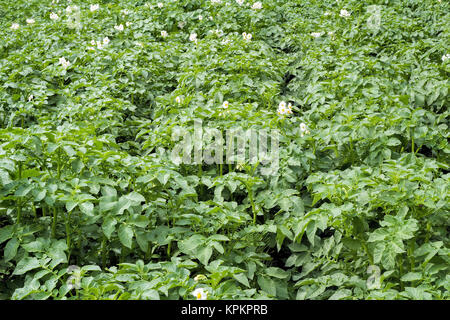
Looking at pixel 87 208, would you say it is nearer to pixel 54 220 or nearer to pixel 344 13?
pixel 54 220

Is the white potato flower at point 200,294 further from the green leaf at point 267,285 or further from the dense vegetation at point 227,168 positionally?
the green leaf at point 267,285

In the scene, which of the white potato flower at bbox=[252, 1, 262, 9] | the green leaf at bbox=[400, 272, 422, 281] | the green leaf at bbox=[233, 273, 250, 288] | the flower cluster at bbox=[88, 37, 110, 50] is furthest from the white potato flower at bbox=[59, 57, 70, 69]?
the green leaf at bbox=[400, 272, 422, 281]

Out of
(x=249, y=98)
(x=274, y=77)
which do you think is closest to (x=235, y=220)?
(x=249, y=98)

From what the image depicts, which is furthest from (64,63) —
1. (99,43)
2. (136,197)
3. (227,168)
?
(136,197)

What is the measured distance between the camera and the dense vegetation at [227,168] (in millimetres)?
2109

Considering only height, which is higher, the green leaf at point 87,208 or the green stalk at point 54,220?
the green leaf at point 87,208

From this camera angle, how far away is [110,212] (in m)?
2.21

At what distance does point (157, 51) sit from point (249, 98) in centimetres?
124

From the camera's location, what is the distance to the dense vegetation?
2109 mm

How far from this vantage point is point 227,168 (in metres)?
3.13

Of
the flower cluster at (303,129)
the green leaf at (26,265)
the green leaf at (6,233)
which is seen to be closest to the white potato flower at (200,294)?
the green leaf at (26,265)
